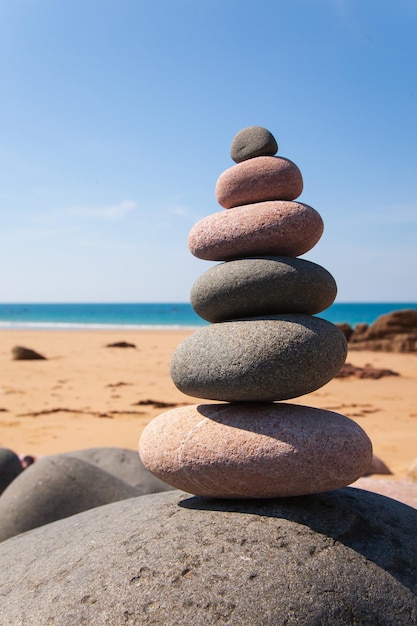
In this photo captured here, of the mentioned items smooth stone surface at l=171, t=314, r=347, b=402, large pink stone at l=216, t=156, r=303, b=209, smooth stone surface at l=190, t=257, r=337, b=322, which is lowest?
smooth stone surface at l=171, t=314, r=347, b=402

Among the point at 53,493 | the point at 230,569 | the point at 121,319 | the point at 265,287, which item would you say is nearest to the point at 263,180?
the point at 265,287

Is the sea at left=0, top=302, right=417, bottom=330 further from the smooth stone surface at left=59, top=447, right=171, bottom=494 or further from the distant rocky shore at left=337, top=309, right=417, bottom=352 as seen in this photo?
the smooth stone surface at left=59, top=447, right=171, bottom=494

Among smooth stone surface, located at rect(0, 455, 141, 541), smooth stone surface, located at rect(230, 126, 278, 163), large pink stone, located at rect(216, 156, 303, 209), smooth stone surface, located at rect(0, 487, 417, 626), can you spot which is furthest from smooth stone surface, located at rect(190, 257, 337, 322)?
smooth stone surface, located at rect(0, 455, 141, 541)

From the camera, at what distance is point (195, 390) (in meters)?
3.18

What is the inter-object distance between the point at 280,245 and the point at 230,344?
0.76 meters

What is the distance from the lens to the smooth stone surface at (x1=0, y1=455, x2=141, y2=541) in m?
4.28

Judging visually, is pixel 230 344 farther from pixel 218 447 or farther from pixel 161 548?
pixel 161 548

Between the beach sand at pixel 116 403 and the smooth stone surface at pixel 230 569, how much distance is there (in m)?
4.22

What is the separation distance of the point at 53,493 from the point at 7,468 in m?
1.31

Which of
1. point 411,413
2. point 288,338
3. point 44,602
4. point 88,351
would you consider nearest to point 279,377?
point 288,338

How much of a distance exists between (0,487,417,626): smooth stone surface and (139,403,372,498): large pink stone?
16cm

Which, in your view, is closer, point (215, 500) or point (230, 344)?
point (230, 344)

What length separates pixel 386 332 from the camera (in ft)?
71.8

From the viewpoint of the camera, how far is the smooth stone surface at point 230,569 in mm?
2355
